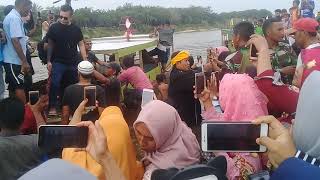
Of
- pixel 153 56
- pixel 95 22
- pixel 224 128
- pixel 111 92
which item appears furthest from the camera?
pixel 95 22

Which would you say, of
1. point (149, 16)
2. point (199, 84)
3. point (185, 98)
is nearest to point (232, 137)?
point (199, 84)

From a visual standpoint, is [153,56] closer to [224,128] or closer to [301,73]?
[301,73]

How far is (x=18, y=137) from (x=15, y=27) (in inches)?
131

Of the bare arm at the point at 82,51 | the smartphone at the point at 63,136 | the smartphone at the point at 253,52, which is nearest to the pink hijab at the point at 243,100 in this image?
the smartphone at the point at 253,52

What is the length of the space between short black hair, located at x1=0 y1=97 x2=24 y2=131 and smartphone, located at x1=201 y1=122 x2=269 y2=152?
78.7 inches

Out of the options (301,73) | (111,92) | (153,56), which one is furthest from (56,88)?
(153,56)

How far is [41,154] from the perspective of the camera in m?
3.51

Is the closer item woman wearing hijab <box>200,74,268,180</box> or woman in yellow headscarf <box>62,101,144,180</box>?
woman in yellow headscarf <box>62,101,144,180</box>

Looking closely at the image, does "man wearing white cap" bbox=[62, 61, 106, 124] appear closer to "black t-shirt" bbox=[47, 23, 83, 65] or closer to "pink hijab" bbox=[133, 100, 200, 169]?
"black t-shirt" bbox=[47, 23, 83, 65]

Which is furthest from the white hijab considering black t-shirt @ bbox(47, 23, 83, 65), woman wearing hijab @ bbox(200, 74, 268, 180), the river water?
the river water

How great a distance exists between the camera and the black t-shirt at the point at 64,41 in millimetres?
7426

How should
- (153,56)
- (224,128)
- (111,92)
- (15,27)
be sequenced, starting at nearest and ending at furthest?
1. (224,128)
2. (111,92)
3. (15,27)
4. (153,56)

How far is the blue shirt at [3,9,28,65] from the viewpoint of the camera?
657 cm

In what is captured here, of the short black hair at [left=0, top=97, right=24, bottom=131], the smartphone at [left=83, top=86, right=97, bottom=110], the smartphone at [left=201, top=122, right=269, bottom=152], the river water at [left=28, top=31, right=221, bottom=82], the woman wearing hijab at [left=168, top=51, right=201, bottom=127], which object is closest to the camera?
the smartphone at [left=201, top=122, right=269, bottom=152]
